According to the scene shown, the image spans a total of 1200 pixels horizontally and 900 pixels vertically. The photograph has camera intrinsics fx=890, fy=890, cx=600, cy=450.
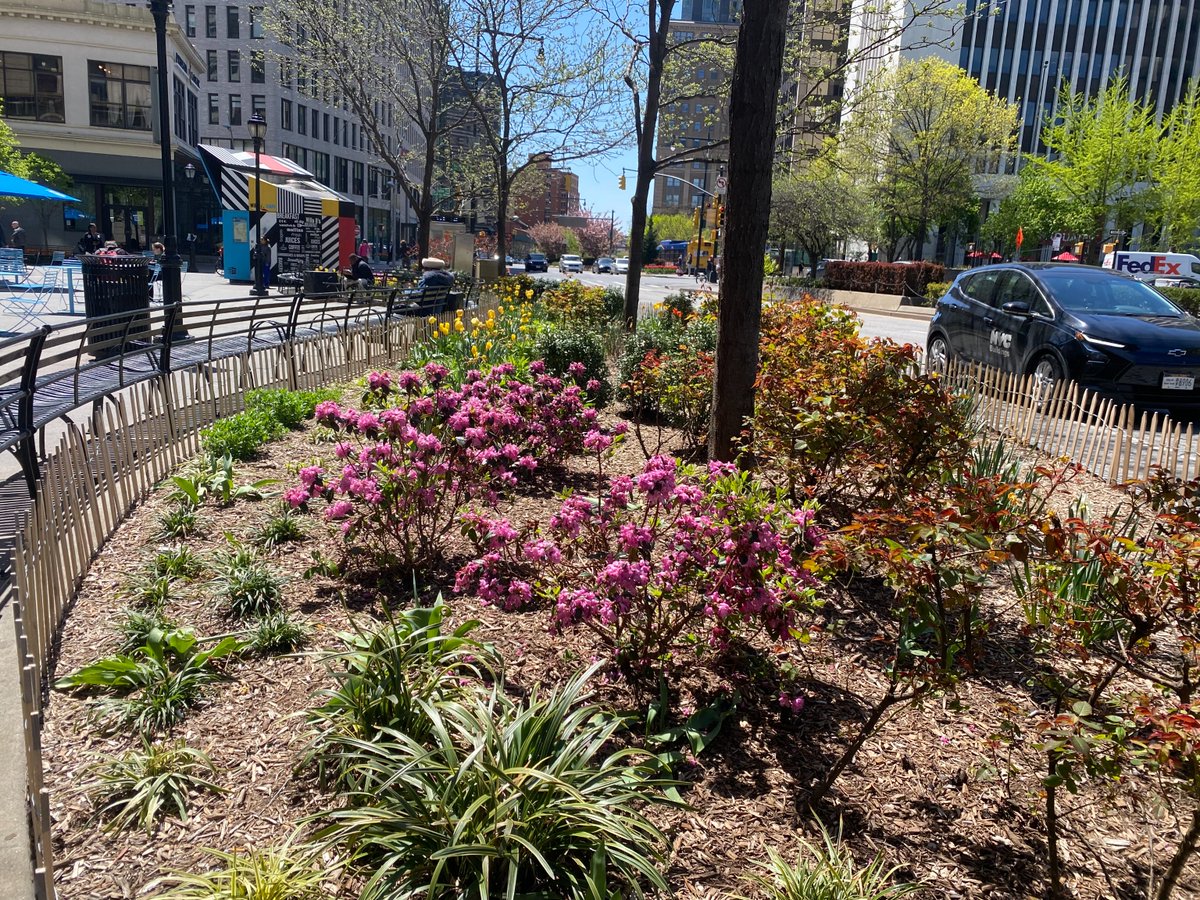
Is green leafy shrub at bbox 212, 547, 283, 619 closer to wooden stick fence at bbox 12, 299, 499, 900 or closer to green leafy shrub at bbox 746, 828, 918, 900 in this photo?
wooden stick fence at bbox 12, 299, 499, 900

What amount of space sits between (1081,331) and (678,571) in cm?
881

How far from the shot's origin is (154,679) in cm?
373

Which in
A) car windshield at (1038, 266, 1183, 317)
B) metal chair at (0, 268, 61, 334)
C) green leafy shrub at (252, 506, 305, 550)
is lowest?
green leafy shrub at (252, 506, 305, 550)

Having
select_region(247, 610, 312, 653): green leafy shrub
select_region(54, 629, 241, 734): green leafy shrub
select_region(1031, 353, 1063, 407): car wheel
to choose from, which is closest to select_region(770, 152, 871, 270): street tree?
select_region(1031, 353, 1063, 407): car wheel

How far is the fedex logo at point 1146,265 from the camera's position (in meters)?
30.7

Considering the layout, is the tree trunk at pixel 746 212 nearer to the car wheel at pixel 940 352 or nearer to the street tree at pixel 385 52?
the car wheel at pixel 940 352

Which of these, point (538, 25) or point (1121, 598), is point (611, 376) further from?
point (538, 25)

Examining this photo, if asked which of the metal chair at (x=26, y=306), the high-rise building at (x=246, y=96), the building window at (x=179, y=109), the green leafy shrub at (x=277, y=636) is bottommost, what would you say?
the green leafy shrub at (x=277, y=636)

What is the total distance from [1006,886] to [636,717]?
136cm

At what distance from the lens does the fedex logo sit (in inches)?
1208

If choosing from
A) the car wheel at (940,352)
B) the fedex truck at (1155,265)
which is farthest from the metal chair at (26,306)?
the fedex truck at (1155,265)

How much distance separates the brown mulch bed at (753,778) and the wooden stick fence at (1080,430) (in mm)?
3604

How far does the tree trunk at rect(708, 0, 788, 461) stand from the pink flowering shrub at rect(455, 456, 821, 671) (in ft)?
5.01

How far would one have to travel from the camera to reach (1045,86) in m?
74.2
